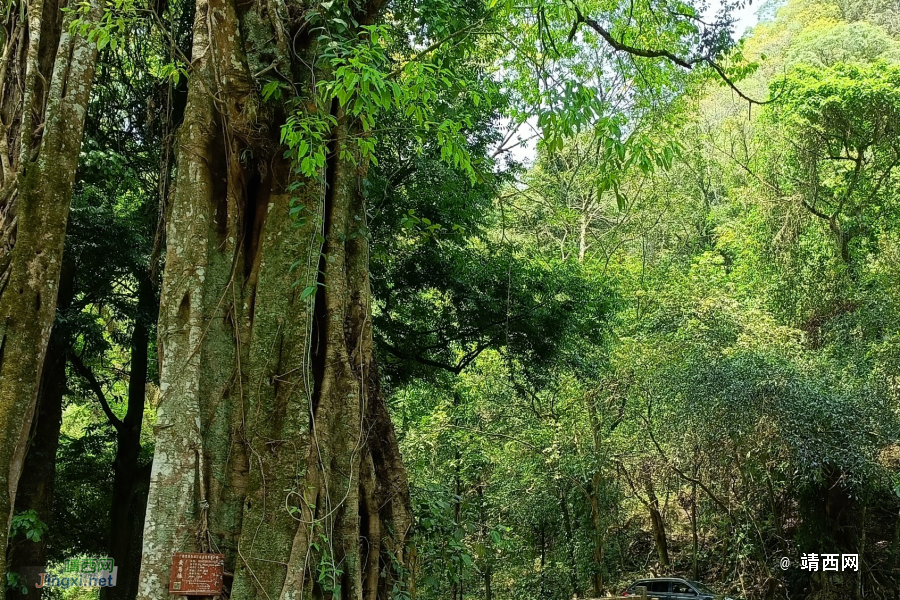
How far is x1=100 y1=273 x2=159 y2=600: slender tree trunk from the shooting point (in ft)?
31.5

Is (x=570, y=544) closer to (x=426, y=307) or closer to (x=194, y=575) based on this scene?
(x=426, y=307)

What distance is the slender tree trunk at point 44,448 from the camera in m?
7.80

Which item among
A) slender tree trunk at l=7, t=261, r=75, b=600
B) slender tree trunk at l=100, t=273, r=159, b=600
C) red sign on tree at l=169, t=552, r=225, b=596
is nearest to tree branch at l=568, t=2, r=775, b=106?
red sign on tree at l=169, t=552, r=225, b=596

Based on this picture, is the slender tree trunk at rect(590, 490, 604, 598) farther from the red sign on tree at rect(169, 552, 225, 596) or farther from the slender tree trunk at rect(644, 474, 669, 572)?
the red sign on tree at rect(169, 552, 225, 596)

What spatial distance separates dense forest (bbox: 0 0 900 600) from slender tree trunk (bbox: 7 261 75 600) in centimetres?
4

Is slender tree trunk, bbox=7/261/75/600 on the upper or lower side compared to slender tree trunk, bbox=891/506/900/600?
upper

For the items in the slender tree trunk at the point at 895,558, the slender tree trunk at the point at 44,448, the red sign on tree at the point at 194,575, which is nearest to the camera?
the red sign on tree at the point at 194,575

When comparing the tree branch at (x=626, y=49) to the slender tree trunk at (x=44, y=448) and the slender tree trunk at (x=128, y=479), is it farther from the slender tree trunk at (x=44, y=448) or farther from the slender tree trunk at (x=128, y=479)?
the slender tree trunk at (x=128, y=479)

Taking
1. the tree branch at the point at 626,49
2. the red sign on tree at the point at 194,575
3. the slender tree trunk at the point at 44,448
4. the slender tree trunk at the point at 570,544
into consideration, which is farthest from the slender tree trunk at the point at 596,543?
the red sign on tree at the point at 194,575

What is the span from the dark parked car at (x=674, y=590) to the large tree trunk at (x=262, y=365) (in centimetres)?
976

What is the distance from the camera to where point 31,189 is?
15.1ft

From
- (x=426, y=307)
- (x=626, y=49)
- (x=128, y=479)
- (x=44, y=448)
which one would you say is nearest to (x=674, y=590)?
(x=426, y=307)

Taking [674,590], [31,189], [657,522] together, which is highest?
[31,189]

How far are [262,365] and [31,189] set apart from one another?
191 centimetres
